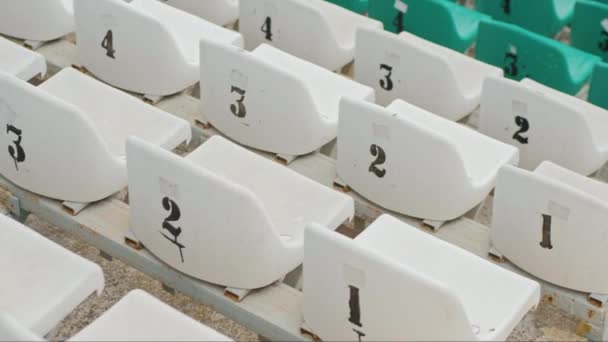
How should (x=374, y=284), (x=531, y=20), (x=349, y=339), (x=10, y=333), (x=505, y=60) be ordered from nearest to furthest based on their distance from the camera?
1. (x=10, y=333)
2. (x=374, y=284)
3. (x=349, y=339)
4. (x=505, y=60)
5. (x=531, y=20)

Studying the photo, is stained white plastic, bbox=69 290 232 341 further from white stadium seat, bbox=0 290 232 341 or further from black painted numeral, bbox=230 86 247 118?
black painted numeral, bbox=230 86 247 118

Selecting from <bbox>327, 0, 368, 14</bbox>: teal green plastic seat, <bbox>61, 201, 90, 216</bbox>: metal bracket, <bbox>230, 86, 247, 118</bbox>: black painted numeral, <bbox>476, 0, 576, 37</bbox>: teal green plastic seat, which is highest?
<bbox>230, 86, 247, 118</bbox>: black painted numeral

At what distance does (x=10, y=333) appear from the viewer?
2.61 m

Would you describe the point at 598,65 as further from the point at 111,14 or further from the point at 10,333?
the point at 10,333

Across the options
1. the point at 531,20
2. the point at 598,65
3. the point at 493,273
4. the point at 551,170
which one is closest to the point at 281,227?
the point at 493,273

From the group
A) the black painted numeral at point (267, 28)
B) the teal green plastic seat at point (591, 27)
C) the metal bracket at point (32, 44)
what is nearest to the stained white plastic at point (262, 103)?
the black painted numeral at point (267, 28)

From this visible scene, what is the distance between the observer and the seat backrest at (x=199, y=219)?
310 cm

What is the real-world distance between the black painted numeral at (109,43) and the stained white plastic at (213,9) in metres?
0.87

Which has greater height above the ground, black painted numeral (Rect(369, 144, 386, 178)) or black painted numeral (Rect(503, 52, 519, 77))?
black painted numeral (Rect(369, 144, 386, 178))

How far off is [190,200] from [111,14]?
3.72 feet

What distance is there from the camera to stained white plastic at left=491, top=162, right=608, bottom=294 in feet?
10.6

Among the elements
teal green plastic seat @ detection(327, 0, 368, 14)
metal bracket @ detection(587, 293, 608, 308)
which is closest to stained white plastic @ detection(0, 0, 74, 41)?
teal green plastic seat @ detection(327, 0, 368, 14)

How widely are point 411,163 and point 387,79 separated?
0.84 meters

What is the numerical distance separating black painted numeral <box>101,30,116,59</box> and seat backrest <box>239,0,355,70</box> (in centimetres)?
66
